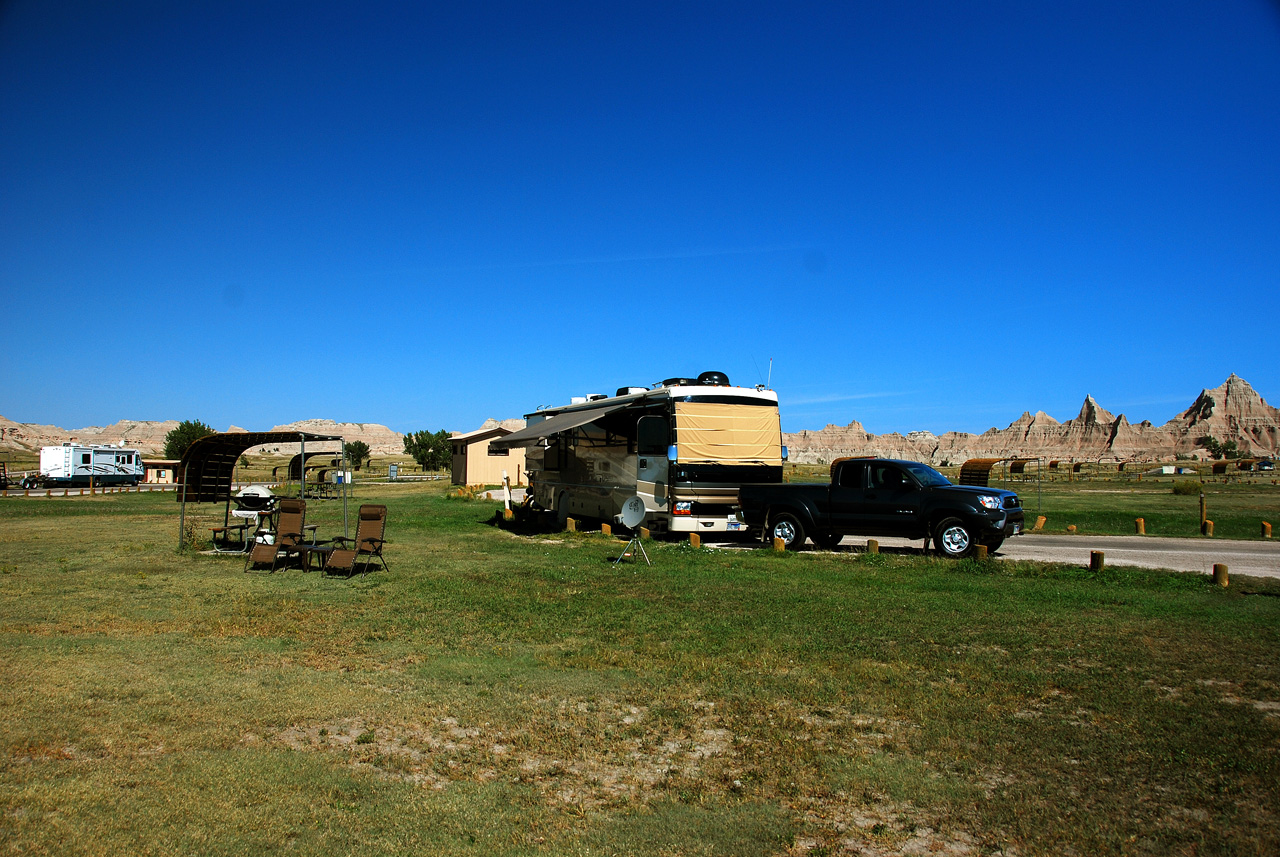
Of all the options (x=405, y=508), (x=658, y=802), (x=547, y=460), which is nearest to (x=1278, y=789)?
(x=658, y=802)

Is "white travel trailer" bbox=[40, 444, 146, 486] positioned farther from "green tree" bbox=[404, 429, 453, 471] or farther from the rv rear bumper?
the rv rear bumper

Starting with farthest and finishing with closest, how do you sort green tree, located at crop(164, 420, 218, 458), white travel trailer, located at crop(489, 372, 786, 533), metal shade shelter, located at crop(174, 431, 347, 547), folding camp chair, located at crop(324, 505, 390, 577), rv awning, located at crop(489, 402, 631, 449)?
green tree, located at crop(164, 420, 218, 458) → rv awning, located at crop(489, 402, 631, 449) → white travel trailer, located at crop(489, 372, 786, 533) → metal shade shelter, located at crop(174, 431, 347, 547) → folding camp chair, located at crop(324, 505, 390, 577)

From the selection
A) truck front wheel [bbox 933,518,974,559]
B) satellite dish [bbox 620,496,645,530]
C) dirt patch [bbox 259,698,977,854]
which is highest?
satellite dish [bbox 620,496,645,530]

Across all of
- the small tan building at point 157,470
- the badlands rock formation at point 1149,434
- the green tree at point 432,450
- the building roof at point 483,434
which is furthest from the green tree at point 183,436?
the badlands rock formation at point 1149,434

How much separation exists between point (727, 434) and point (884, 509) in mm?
3453

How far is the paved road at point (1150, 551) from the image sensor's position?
12.9 m

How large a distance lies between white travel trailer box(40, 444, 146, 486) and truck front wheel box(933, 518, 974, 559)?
46972mm

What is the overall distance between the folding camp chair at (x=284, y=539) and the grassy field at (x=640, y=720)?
2.13 m

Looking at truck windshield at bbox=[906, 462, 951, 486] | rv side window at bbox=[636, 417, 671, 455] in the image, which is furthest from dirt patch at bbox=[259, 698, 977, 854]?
rv side window at bbox=[636, 417, 671, 455]

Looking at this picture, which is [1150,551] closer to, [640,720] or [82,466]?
[640,720]

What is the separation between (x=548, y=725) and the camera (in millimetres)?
5297

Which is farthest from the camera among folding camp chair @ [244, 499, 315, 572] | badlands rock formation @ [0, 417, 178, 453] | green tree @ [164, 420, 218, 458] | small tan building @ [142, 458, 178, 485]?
badlands rock formation @ [0, 417, 178, 453]

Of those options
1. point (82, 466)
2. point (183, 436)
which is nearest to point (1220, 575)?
point (82, 466)

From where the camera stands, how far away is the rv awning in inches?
645
